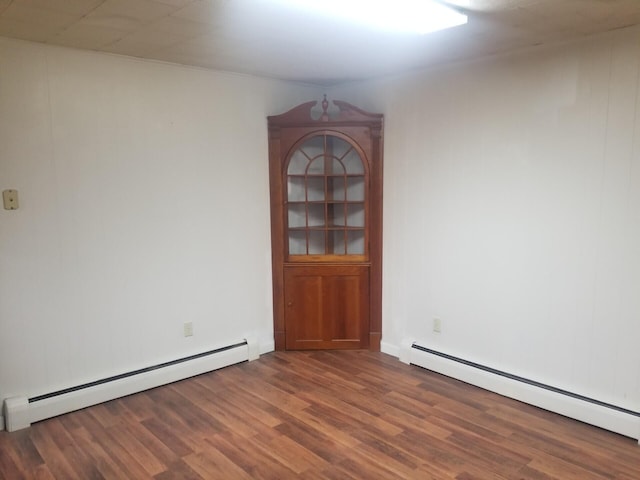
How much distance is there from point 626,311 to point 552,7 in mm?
1689

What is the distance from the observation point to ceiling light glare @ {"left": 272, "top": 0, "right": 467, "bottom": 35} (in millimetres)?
2254

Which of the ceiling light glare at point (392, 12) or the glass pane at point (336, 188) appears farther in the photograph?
the glass pane at point (336, 188)

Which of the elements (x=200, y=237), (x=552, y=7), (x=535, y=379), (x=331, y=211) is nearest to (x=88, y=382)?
(x=200, y=237)

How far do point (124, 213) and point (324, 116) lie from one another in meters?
1.73

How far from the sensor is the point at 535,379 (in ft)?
10.5

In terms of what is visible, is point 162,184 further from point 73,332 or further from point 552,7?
point 552,7

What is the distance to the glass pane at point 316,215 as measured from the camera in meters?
4.16

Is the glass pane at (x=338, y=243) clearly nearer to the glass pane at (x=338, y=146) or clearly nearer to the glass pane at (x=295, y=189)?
the glass pane at (x=295, y=189)

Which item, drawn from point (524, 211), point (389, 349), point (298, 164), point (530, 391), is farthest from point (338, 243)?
point (530, 391)

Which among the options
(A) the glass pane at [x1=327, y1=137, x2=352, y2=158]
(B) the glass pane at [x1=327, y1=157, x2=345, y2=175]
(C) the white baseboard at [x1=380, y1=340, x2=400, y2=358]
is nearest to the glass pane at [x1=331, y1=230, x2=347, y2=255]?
(B) the glass pane at [x1=327, y1=157, x2=345, y2=175]

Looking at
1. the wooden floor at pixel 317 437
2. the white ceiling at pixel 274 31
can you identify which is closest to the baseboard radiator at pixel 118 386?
the wooden floor at pixel 317 437

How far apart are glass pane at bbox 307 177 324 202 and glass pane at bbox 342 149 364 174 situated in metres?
0.25

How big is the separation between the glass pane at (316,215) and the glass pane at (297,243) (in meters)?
0.13

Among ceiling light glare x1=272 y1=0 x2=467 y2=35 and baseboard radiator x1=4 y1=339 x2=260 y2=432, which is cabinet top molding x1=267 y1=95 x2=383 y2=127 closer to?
ceiling light glare x1=272 y1=0 x2=467 y2=35
